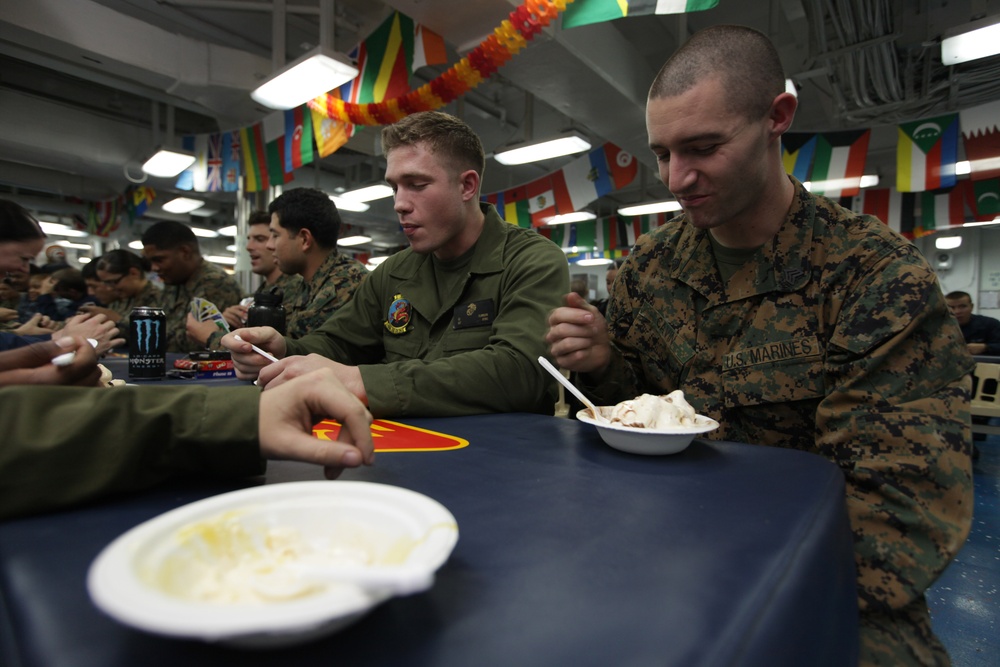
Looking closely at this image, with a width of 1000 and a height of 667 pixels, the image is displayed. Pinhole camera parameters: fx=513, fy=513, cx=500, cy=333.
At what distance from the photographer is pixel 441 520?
402mm

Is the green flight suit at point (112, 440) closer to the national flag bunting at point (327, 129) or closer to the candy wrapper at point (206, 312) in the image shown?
the candy wrapper at point (206, 312)

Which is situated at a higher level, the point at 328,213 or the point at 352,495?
the point at 328,213

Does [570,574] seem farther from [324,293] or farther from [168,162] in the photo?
[168,162]

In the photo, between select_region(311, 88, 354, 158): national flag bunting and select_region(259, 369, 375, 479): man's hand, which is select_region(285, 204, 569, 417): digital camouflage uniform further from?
select_region(311, 88, 354, 158): national flag bunting

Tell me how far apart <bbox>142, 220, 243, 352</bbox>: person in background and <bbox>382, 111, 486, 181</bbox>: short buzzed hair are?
2.17 metres

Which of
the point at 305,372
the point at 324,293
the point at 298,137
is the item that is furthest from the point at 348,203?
the point at 305,372

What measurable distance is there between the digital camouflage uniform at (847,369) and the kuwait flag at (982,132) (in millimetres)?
5051

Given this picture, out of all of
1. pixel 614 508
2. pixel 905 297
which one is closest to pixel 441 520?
pixel 614 508

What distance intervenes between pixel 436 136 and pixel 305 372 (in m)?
0.96

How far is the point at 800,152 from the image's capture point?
5.37m

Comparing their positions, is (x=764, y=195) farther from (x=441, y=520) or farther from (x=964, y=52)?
(x=964, y=52)

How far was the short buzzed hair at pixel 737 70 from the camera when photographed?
3.57 feet

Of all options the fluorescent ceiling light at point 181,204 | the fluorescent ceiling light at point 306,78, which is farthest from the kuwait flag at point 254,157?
the fluorescent ceiling light at point 181,204

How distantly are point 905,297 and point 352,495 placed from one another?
3.39 feet
